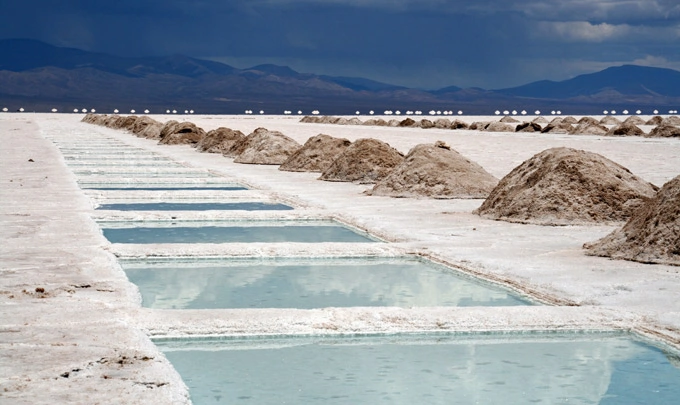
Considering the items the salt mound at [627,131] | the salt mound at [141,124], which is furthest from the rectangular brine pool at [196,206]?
the salt mound at [141,124]

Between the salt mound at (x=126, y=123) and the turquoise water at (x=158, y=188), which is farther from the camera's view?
the salt mound at (x=126, y=123)

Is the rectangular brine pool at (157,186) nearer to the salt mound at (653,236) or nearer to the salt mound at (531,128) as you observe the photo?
the salt mound at (653,236)

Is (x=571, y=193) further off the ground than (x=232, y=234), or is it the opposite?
(x=571, y=193)

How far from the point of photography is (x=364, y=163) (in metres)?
18.2

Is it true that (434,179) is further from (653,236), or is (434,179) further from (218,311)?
(218,311)

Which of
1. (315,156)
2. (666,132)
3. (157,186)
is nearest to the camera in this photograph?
(157,186)

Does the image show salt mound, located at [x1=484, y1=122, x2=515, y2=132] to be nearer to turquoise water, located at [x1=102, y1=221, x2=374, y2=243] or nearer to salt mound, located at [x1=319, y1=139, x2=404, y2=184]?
salt mound, located at [x1=319, y1=139, x2=404, y2=184]

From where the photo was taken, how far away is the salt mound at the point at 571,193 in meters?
11.6

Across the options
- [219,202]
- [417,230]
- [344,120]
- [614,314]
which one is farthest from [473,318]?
A: [344,120]

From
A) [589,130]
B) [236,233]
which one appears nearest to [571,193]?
[236,233]

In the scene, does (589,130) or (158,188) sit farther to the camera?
(589,130)

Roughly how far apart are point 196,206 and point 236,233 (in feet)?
10.0

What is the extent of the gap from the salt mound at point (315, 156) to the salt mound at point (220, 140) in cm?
801

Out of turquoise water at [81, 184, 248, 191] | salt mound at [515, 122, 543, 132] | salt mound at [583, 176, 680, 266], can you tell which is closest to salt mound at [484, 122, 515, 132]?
salt mound at [515, 122, 543, 132]
